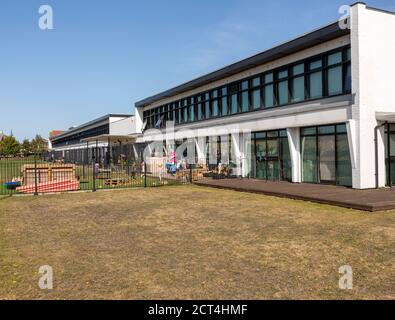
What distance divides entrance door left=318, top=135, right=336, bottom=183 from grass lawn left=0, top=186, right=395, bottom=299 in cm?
538

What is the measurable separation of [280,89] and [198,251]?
598 inches

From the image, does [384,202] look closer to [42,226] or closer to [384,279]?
[384,279]

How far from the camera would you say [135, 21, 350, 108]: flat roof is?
54.4ft

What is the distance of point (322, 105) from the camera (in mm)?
17500

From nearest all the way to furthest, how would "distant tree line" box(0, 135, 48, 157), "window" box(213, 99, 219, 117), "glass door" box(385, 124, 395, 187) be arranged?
"glass door" box(385, 124, 395, 187) → "window" box(213, 99, 219, 117) → "distant tree line" box(0, 135, 48, 157)

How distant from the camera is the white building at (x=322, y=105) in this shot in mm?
15719

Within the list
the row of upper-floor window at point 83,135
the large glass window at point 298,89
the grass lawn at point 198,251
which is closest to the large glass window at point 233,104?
the large glass window at point 298,89

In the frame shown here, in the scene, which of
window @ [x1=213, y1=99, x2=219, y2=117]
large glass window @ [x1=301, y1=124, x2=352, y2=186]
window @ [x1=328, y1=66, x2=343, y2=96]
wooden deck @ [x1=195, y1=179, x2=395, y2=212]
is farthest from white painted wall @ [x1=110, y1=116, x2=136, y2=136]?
window @ [x1=328, y1=66, x2=343, y2=96]

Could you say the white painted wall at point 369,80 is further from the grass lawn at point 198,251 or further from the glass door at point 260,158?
the glass door at point 260,158

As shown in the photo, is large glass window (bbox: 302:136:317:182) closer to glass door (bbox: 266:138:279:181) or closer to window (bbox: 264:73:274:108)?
glass door (bbox: 266:138:279:181)

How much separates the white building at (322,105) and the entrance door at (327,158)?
0.05 meters

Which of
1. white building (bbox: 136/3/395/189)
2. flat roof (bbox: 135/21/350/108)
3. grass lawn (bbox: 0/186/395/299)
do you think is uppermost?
flat roof (bbox: 135/21/350/108)
